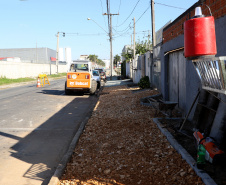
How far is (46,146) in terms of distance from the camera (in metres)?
6.35

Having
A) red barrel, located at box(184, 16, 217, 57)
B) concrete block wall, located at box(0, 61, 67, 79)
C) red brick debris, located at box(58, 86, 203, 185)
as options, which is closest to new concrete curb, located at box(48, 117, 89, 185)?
red brick debris, located at box(58, 86, 203, 185)

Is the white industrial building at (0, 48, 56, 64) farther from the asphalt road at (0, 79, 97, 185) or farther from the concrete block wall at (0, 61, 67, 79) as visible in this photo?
the asphalt road at (0, 79, 97, 185)

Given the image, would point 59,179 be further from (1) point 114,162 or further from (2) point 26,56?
(2) point 26,56

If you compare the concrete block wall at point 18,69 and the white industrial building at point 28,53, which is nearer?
the concrete block wall at point 18,69

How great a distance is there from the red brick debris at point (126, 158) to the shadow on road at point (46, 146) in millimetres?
385

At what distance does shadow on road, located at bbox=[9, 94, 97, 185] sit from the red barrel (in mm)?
3103

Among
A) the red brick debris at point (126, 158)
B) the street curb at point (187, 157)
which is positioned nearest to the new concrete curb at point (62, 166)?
the red brick debris at point (126, 158)

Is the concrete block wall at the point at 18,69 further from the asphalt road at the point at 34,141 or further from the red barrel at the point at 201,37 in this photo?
the red barrel at the point at 201,37

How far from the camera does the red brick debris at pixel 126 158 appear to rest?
416 centimetres

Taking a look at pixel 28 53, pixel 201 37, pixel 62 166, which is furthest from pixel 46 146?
pixel 28 53

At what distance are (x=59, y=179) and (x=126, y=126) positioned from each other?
361cm

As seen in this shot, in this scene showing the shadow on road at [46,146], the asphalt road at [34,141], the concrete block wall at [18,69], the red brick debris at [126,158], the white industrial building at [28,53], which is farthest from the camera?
the white industrial building at [28,53]

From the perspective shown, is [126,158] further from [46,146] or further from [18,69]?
[18,69]

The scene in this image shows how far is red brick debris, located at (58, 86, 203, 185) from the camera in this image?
4.16m
